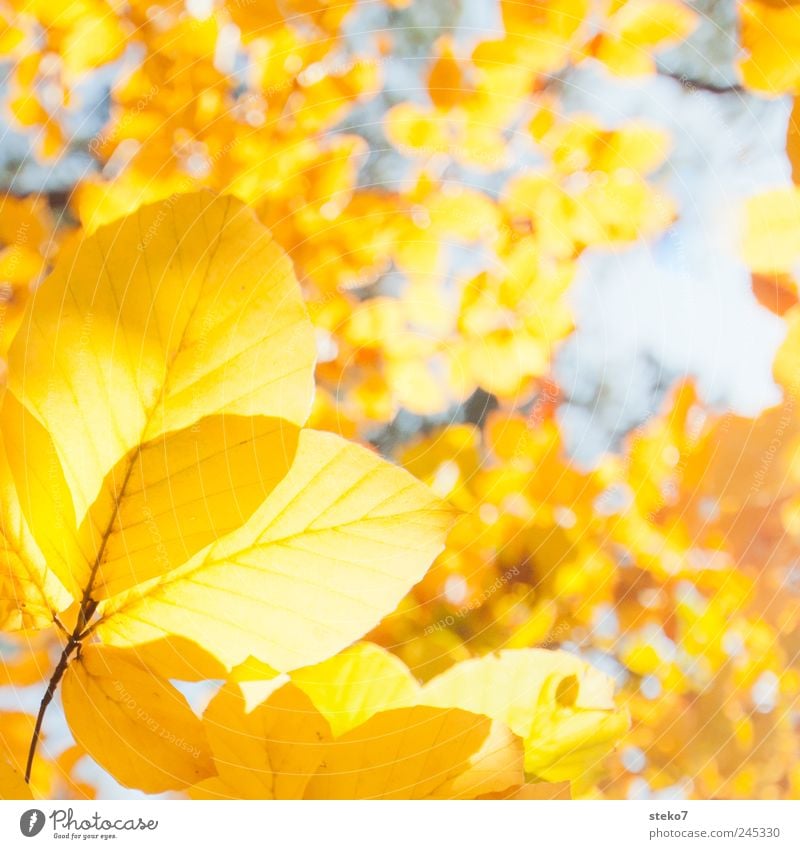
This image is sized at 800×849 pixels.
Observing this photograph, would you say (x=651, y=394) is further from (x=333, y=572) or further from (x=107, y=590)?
(x=107, y=590)

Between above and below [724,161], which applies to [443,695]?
below

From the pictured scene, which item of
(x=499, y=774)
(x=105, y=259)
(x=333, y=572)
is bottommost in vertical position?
(x=499, y=774)

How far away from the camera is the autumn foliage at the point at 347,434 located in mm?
438

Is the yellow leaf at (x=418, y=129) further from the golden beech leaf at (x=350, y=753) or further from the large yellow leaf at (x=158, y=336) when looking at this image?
the golden beech leaf at (x=350, y=753)

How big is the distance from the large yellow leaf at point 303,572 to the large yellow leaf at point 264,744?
0.08ft

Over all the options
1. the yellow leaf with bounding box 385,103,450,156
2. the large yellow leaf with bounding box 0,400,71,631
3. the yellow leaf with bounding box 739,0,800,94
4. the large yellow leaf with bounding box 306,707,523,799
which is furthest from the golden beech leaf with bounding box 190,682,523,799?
the yellow leaf with bounding box 739,0,800,94

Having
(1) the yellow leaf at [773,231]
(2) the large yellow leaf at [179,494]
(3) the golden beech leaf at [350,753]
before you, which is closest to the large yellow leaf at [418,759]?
(3) the golden beech leaf at [350,753]

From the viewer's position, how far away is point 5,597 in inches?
17.2

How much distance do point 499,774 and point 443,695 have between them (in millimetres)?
59

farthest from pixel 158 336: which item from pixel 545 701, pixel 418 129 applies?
pixel 545 701

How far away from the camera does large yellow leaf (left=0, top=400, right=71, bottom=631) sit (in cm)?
43

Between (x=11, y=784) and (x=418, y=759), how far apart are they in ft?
0.78

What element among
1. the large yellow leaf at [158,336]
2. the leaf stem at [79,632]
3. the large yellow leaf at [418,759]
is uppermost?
the large yellow leaf at [158,336]
